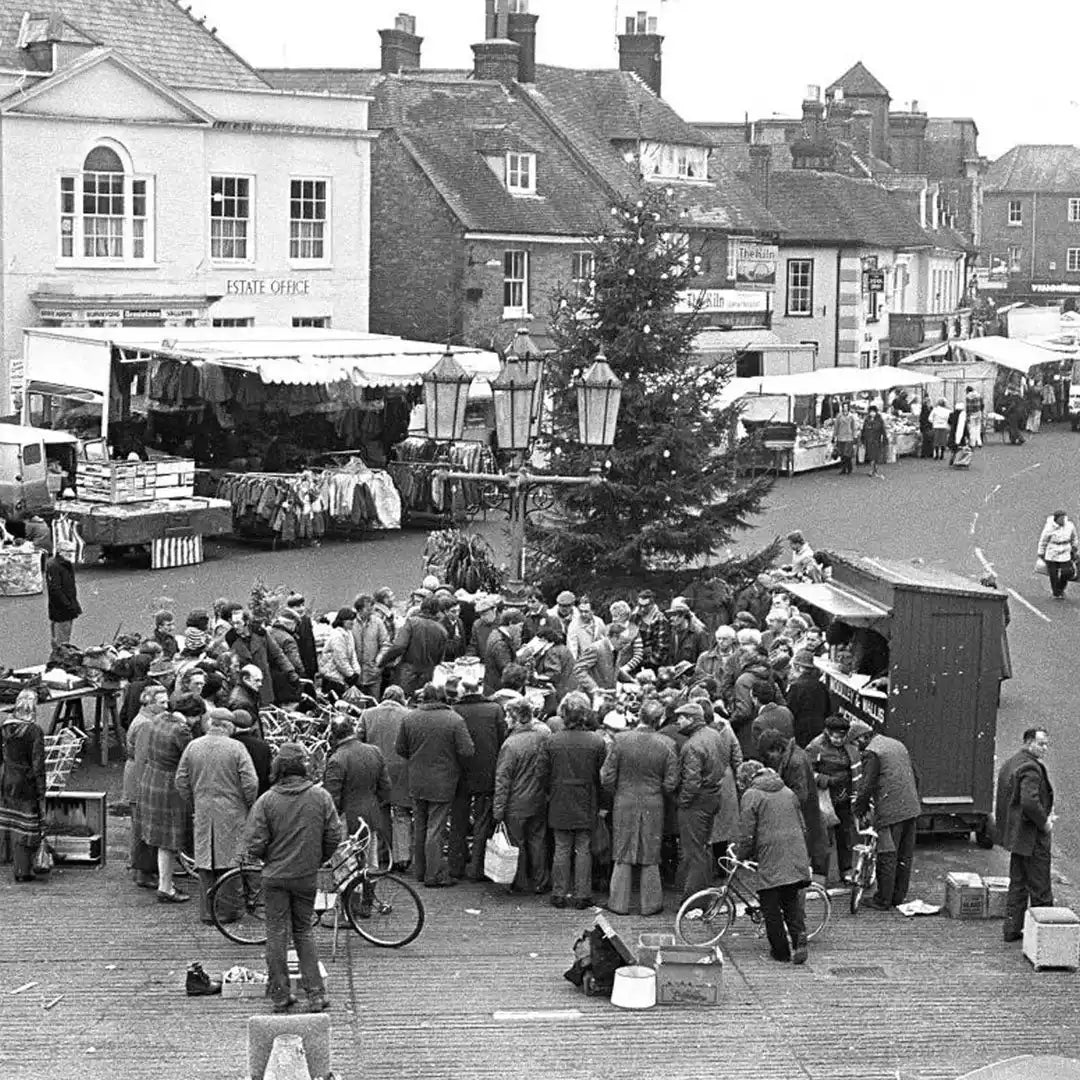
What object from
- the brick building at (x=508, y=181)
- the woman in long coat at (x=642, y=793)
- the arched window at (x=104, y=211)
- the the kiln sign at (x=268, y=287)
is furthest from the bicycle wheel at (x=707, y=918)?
the brick building at (x=508, y=181)

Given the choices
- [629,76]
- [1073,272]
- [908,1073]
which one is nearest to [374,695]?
[908,1073]

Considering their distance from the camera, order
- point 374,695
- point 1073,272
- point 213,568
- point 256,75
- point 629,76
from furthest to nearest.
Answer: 1. point 1073,272
2. point 629,76
3. point 256,75
4. point 213,568
5. point 374,695

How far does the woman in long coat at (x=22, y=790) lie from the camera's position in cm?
1480

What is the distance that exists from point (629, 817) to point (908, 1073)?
3.35 m

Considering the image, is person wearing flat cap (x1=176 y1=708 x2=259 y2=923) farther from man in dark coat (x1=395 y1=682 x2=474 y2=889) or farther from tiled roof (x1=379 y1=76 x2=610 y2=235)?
tiled roof (x1=379 y1=76 x2=610 y2=235)

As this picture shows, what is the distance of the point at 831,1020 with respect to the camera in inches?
490

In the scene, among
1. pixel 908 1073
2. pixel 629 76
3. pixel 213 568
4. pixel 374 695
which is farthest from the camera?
pixel 629 76

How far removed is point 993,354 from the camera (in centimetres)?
5547

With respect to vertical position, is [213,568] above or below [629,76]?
below

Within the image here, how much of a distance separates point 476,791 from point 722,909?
212 cm

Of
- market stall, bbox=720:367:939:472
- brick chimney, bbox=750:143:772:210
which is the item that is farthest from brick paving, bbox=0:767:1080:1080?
brick chimney, bbox=750:143:772:210

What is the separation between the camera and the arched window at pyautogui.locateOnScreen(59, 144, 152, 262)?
37.3m

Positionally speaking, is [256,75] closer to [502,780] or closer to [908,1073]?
[502,780]

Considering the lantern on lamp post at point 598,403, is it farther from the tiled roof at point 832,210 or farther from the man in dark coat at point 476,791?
the tiled roof at point 832,210
